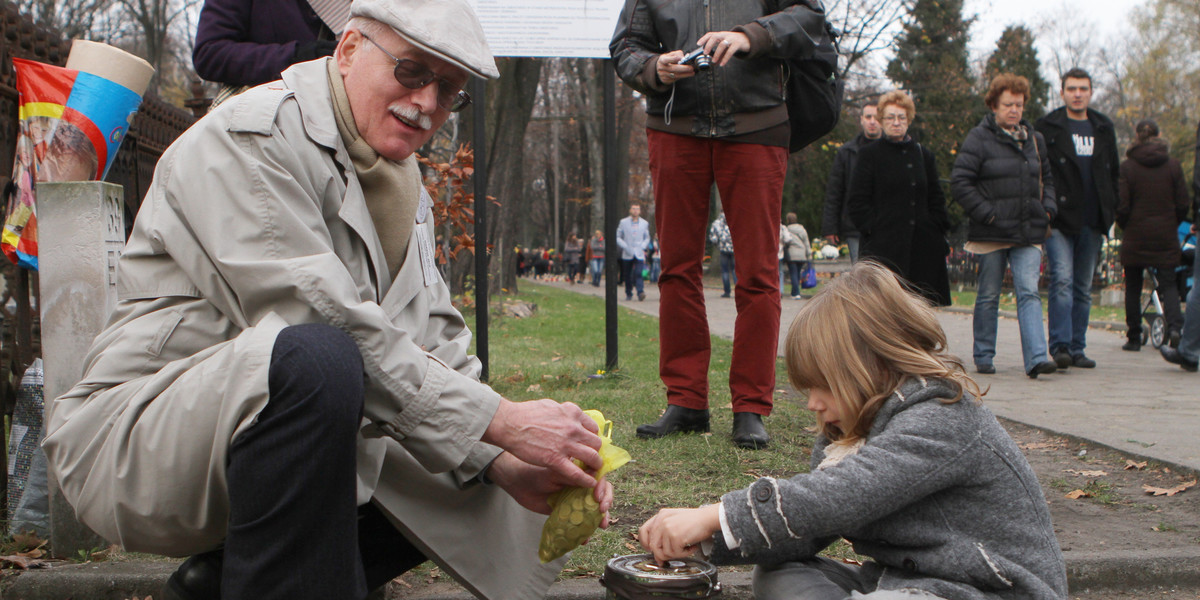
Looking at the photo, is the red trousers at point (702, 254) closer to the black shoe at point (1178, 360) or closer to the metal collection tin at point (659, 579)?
the metal collection tin at point (659, 579)

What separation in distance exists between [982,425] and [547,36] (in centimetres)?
392

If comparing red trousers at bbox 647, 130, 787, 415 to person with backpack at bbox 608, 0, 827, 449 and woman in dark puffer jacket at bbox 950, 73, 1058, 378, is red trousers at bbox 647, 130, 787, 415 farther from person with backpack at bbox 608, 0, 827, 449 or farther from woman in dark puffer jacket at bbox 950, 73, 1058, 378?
woman in dark puffer jacket at bbox 950, 73, 1058, 378

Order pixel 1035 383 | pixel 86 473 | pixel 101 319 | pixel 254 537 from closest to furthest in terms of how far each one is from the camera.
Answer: pixel 254 537
pixel 86 473
pixel 101 319
pixel 1035 383

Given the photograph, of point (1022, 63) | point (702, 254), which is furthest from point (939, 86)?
point (702, 254)

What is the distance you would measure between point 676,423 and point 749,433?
0.35 m

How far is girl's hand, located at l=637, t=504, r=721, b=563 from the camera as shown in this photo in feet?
6.79

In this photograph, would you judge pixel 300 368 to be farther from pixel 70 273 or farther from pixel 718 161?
pixel 718 161

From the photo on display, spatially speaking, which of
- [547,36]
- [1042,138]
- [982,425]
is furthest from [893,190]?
[982,425]

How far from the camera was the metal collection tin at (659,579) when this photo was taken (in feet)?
6.27

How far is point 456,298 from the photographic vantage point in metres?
11.5

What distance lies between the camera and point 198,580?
2.01 meters

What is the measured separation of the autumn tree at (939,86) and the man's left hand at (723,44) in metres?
26.7

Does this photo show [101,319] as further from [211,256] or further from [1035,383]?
[1035,383]

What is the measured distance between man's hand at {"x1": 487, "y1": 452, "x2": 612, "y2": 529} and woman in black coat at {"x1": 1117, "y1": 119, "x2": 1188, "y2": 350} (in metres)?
8.27
